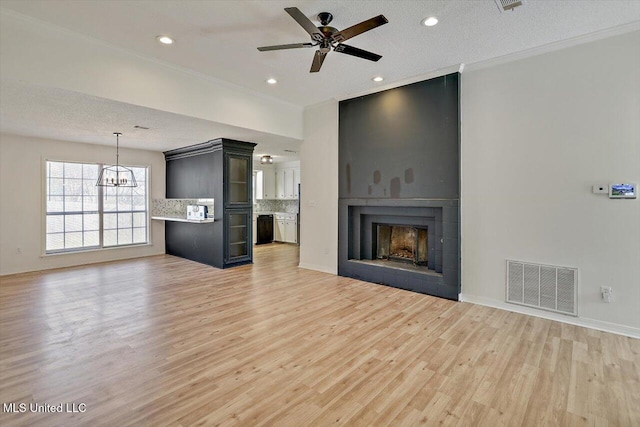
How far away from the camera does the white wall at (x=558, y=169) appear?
10.5ft

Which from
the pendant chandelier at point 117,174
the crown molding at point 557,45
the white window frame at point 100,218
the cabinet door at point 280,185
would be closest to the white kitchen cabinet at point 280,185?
the cabinet door at point 280,185

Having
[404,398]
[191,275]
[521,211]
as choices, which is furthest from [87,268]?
[521,211]

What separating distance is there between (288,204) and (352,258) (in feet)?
16.5

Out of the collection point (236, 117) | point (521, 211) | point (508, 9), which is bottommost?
point (521, 211)

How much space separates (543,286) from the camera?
364cm

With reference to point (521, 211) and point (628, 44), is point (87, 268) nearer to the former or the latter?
point (521, 211)

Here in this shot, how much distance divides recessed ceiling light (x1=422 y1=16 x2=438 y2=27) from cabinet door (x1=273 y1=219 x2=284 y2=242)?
7445 millimetres

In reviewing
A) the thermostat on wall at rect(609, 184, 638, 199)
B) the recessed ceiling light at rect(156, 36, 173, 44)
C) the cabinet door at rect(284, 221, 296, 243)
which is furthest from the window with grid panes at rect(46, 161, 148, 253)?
the thermostat on wall at rect(609, 184, 638, 199)

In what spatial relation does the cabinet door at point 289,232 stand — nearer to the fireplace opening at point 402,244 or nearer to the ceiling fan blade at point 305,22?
the fireplace opening at point 402,244

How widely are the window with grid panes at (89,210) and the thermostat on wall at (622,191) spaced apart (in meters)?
8.56

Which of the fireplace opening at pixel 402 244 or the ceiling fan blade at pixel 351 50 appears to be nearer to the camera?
the ceiling fan blade at pixel 351 50

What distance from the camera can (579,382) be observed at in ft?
7.70

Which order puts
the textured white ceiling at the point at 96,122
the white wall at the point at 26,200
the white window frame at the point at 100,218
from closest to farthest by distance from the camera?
the textured white ceiling at the point at 96,122 < the white wall at the point at 26,200 < the white window frame at the point at 100,218

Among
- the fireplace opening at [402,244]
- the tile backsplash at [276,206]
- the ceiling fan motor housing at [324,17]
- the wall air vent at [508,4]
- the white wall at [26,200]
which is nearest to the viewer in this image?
the wall air vent at [508,4]
